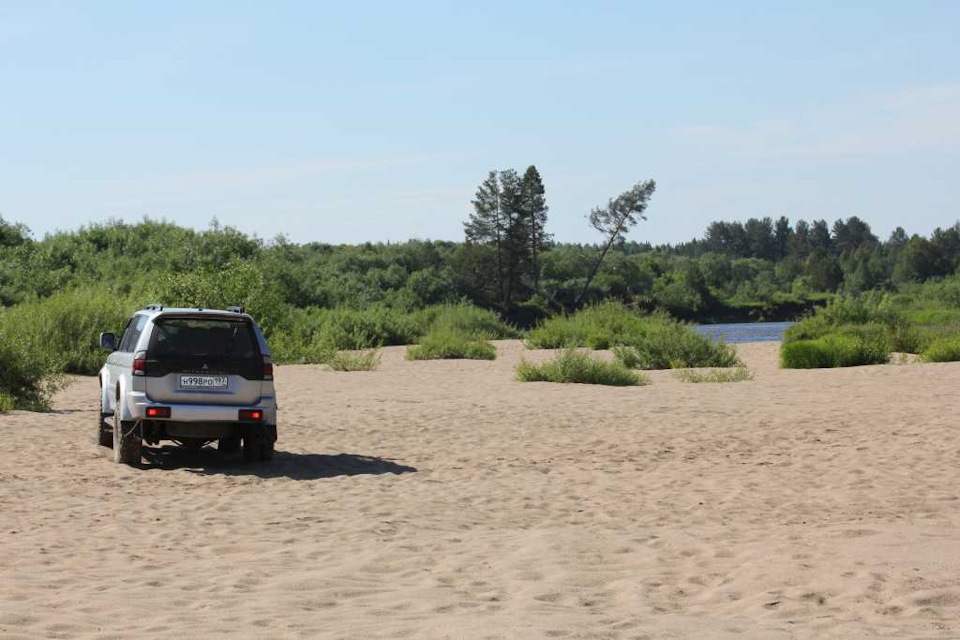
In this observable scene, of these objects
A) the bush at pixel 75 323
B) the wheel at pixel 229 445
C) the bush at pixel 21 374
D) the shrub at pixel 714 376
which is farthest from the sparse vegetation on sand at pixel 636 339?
the wheel at pixel 229 445

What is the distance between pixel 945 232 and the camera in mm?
174125

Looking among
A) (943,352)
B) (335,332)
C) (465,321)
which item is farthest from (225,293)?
(943,352)

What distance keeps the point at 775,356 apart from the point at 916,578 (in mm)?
27546

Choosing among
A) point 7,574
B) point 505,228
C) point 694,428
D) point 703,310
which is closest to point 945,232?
point 703,310

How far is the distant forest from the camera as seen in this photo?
1965 inches

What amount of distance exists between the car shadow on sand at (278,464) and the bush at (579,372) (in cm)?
1129

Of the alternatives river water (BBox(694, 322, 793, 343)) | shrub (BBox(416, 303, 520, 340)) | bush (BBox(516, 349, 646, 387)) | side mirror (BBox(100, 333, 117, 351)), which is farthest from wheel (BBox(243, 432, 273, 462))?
shrub (BBox(416, 303, 520, 340))

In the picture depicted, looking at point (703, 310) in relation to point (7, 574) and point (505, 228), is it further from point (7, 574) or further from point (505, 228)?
point (7, 574)

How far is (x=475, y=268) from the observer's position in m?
90.9

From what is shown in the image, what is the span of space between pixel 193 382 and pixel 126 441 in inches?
45.9

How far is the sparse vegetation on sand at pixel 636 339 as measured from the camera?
98.9 feet

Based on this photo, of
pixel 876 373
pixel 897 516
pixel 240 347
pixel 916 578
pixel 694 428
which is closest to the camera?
pixel 916 578

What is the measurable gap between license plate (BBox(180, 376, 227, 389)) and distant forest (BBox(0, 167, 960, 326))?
2415cm

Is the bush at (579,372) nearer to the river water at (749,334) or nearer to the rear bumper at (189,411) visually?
the river water at (749,334)
